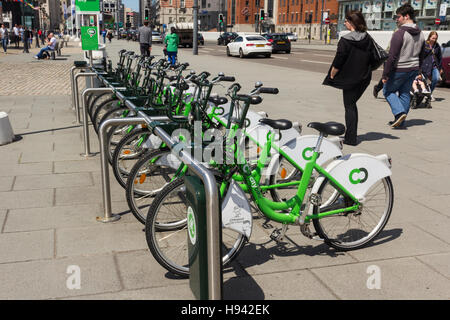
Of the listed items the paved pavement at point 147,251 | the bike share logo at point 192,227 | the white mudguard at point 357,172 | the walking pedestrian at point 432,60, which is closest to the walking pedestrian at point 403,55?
the paved pavement at point 147,251

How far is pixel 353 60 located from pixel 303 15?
289 feet

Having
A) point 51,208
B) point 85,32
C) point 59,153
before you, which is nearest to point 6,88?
point 85,32

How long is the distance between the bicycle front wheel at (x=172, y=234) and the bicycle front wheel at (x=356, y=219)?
67 centimetres

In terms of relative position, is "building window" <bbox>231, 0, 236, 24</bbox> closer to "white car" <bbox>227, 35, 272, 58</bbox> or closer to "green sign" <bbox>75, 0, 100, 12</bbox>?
"white car" <bbox>227, 35, 272, 58</bbox>

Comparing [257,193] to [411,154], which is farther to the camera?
[411,154]

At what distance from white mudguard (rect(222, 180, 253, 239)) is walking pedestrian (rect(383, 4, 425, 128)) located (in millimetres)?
5299

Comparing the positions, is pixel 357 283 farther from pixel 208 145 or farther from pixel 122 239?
pixel 122 239

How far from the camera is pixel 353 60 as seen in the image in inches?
261

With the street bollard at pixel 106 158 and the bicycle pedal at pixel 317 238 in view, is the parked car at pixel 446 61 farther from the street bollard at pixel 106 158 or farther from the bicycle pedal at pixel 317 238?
the street bollard at pixel 106 158

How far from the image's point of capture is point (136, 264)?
3.46 meters

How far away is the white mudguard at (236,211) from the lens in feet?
9.94

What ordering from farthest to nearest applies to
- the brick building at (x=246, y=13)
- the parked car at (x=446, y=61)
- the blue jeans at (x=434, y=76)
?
the brick building at (x=246, y=13), the parked car at (x=446, y=61), the blue jeans at (x=434, y=76)

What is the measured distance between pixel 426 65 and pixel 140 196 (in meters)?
8.55

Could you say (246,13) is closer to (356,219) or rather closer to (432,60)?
(432,60)
